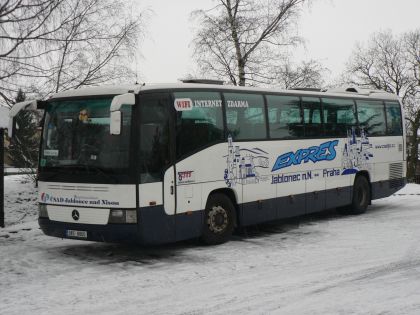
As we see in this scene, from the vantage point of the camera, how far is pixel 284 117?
42.1 ft

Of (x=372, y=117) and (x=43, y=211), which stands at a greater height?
A: (x=372, y=117)

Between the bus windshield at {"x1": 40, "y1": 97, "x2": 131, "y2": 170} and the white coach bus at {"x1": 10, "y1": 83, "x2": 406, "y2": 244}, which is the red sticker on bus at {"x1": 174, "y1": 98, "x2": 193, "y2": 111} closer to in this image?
the white coach bus at {"x1": 10, "y1": 83, "x2": 406, "y2": 244}

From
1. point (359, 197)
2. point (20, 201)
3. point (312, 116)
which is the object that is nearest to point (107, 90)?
point (312, 116)

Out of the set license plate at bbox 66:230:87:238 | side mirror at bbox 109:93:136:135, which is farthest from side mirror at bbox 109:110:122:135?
license plate at bbox 66:230:87:238

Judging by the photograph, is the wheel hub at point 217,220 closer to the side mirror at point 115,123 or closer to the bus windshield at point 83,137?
the bus windshield at point 83,137

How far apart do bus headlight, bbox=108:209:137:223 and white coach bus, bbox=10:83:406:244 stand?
0.05ft

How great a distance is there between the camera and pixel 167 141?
998 cm

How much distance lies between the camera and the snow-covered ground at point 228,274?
6.98 meters

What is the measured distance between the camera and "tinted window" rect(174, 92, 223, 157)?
1027cm

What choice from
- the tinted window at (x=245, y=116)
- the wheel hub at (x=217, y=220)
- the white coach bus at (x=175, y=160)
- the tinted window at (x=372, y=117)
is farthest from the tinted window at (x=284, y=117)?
the tinted window at (x=372, y=117)

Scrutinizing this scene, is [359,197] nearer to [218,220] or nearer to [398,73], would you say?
[218,220]

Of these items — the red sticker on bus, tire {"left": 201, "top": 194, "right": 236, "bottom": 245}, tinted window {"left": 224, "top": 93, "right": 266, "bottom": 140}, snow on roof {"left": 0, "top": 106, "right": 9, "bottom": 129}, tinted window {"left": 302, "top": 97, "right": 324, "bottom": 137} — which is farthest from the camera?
tinted window {"left": 302, "top": 97, "right": 324, "bottom": 137}

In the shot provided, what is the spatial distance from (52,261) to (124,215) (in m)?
1.45

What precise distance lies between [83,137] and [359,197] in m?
8.40
